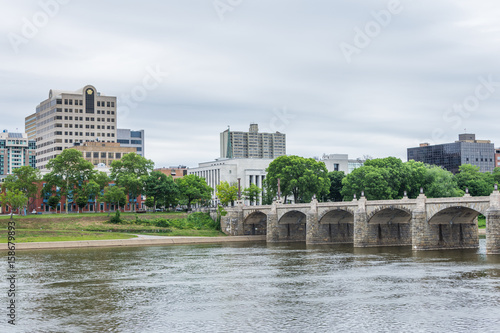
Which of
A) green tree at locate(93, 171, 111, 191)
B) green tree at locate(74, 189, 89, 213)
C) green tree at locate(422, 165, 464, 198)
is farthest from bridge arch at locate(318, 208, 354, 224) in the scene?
green tree at locate(93, 171, 111, 191)

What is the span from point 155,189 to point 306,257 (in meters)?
76.2

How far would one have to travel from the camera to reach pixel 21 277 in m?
68.9

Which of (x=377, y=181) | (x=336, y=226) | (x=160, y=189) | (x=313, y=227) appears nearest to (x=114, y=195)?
(x=160, y=189)

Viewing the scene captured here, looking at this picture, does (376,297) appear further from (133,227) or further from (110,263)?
(133,227)

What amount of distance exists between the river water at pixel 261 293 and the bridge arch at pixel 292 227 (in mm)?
A: 36069

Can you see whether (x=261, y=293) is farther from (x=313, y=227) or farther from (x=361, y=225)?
(x=313, y=227)

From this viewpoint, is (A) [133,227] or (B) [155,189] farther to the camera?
(B) [155,189]

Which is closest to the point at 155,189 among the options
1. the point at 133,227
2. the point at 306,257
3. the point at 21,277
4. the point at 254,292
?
the point at 133,227

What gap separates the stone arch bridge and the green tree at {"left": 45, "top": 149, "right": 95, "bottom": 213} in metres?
40.1

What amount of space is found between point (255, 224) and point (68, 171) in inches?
1935

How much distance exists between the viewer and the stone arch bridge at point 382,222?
8873cm

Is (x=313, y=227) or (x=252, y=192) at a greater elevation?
(x=252, y=192)

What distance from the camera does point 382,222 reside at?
Result: 108750 mm

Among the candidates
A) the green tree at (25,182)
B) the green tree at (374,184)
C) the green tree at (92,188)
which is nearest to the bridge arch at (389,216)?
the green tree at (374,184)
